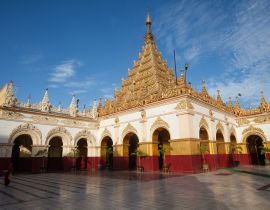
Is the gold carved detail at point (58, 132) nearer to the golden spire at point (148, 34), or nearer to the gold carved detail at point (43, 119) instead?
the gold carved detail at point (43, 119)

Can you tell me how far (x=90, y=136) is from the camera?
27.3 meters

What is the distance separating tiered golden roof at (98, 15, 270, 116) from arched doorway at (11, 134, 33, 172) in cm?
980

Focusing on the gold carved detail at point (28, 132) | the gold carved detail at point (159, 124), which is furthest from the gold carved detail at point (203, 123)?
the gold carved detail at point (28, 132)

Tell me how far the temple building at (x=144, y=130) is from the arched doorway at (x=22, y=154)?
0.10m

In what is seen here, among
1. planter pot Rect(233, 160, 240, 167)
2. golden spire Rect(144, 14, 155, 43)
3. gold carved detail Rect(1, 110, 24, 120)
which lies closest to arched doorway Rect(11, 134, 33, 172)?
gold carved detail Rect(1, 110, 24, 120)

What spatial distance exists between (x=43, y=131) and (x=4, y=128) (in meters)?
3.74

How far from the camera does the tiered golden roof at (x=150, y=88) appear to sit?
21453 mm

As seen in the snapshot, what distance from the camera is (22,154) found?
26.0 meters

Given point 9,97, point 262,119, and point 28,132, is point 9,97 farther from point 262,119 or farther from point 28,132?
point 262,119

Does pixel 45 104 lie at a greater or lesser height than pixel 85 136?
greater

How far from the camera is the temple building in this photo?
1955 cm

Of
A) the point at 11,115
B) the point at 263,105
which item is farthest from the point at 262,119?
the point at 11,115

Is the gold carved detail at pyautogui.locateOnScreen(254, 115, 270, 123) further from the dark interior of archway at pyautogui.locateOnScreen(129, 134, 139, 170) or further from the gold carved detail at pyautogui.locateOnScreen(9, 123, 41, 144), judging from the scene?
the gold carved detail at pyautogui.locateOnScreen(9, 123, 41, 144)

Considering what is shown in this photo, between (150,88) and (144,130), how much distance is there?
8.15m
